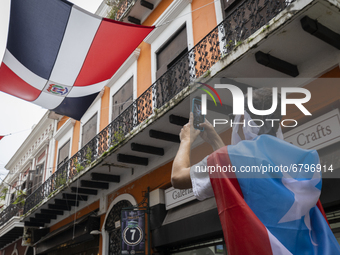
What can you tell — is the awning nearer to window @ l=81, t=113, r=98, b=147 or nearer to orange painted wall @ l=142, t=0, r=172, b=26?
window @ l=81, t=113, r=98, b=147

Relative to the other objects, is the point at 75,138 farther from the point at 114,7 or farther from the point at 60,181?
the point at 114,7

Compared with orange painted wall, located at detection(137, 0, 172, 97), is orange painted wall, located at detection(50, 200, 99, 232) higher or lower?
lower

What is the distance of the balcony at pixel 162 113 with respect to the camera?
5461 millimetres

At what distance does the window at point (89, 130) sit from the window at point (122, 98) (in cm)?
153

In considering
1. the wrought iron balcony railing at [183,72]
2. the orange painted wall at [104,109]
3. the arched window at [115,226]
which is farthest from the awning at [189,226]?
the orange painted wall at [104,109]

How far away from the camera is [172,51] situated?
9328mm

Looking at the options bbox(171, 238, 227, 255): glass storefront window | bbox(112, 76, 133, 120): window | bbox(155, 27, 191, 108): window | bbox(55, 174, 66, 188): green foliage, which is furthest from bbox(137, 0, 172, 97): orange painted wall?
bbox(171, 238, 227, 255): glass storefront window

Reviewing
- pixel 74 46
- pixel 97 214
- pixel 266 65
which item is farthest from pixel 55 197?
pixel 266 65

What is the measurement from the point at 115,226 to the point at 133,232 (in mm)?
1684

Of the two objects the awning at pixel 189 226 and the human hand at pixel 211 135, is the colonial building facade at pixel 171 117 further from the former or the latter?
the human hand at pixel 211 135

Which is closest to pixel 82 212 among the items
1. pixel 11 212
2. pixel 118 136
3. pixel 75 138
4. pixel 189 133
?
pixel 75 138

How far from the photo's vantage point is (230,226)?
1407 millimetres

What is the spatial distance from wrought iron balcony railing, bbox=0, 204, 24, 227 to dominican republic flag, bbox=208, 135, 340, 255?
1728cm

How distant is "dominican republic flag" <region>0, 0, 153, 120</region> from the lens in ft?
18.5
